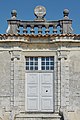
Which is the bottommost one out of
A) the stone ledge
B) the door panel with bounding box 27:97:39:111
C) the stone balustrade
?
the stone ledge

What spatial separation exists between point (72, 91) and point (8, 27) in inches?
160

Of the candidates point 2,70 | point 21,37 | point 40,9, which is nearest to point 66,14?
point 40,9

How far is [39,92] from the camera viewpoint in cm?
1202

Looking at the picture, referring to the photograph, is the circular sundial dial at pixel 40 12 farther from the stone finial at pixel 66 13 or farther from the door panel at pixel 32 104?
the door panel at pixel 32 104

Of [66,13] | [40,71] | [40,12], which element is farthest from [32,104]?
[66,13]

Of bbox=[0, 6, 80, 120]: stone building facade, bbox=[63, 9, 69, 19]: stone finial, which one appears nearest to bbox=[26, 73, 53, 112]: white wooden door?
bbox=[0, 6, 80, 120]: stone building facade

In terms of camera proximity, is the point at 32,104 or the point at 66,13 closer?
the point at 32,104

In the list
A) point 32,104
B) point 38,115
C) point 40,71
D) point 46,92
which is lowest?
point 38,115

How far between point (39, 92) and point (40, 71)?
0.94m

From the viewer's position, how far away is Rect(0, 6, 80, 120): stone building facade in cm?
1168

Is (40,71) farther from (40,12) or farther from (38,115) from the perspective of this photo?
(40,12)

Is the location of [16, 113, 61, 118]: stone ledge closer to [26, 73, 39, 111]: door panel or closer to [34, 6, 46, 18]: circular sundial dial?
[26, 73, 39, 111]: door panel

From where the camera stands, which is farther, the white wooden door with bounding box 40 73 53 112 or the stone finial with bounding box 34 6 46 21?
the stone finial with bounding box 34 6 46 21

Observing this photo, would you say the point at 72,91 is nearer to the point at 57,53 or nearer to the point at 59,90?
the point at 59,90
